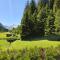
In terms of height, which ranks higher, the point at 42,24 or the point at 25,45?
the point at 42,24

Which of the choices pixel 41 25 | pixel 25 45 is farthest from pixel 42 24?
pixel 25 45

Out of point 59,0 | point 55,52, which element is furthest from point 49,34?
point 55,52

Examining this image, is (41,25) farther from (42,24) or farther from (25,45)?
(25,45)

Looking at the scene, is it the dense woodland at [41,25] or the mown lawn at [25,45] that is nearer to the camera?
the mown lawn at [25,45]

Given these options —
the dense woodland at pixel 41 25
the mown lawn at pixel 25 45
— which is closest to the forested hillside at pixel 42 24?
the dense woodland at pixel 41 25

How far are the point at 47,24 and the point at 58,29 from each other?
3.21 m

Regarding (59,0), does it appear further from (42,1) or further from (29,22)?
(42,1)

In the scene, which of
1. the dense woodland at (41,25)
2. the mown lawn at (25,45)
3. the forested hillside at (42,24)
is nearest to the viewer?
the mown lawn at (25,45)

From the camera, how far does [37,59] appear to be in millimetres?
15719

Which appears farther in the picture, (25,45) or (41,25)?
(41,25)

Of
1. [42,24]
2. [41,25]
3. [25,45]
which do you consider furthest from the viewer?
[42,24]

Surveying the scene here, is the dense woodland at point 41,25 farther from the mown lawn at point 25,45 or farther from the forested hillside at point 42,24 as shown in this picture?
the mown lawn at point 25,45

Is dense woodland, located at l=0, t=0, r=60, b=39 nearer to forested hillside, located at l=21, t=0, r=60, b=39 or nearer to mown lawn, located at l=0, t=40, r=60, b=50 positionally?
forested hillside, located at l=21, t=0, r=60, b=39

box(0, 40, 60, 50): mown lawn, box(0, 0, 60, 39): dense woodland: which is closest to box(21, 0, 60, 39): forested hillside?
box(0, 0, 60, 39): dense woodland
